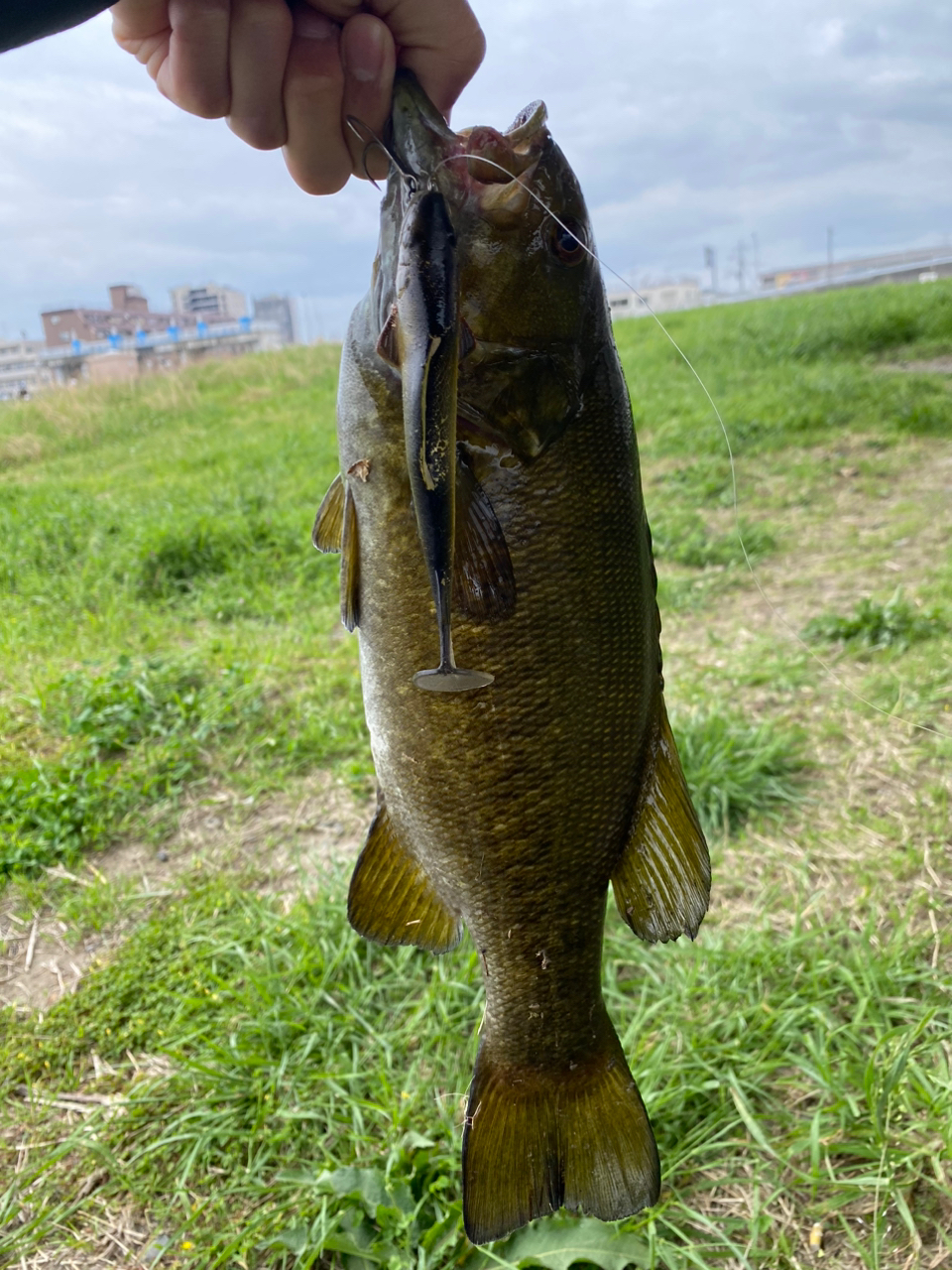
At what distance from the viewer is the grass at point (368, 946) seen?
2.19 m

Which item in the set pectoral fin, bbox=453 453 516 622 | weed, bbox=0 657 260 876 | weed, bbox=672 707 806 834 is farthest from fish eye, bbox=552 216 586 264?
weed, bbox=0 657 260 876

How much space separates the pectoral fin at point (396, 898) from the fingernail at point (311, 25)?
1.39m

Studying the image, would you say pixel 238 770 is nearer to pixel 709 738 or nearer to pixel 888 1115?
pixel 709 738

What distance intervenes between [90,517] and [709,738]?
666cm

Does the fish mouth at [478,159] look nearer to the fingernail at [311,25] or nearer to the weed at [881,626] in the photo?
the fingernail at [311,25]

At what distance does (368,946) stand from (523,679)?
2.12 metres

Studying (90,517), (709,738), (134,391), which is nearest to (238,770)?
(709,738)

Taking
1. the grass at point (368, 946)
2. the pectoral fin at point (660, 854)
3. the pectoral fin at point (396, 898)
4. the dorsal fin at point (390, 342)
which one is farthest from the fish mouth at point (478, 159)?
the grass at point (368, 946)

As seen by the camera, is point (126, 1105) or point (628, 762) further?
point (126, 1105)

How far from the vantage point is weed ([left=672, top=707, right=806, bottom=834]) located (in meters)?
3.58

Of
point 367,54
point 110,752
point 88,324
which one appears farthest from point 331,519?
point 88,324

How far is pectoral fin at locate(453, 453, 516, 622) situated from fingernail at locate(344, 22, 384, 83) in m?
0.78

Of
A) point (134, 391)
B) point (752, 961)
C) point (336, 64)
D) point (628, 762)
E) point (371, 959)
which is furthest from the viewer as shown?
point (134, 391)

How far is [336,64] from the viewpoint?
154cm
